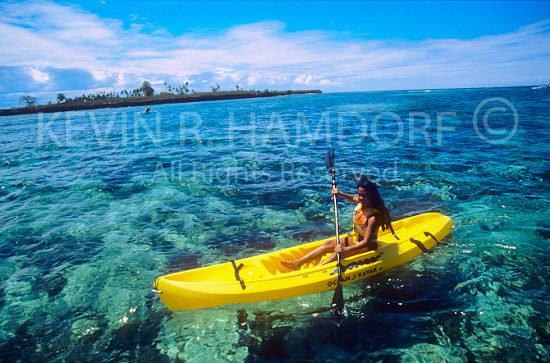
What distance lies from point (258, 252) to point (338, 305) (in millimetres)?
2705

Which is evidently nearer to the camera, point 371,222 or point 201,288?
point 201,288

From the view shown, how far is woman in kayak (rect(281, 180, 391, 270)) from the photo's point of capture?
590cm

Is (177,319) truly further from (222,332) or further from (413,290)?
(413,290)

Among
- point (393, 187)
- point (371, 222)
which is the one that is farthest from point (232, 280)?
point (393, 187)

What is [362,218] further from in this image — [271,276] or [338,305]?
[271,276]

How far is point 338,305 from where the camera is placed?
5406 millimetres

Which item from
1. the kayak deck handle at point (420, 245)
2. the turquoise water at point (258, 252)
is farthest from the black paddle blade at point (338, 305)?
the kayak deck handle at point (420, 245)

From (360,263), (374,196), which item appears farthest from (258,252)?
(374,196)

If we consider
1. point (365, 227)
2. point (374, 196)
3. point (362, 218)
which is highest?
point (374, 196)

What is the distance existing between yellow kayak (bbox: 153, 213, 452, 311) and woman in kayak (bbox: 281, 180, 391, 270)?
18 centimetres

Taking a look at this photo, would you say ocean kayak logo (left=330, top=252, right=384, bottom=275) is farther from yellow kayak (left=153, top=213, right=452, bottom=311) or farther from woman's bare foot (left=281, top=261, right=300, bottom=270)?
woman's bare foot (left=281, top=261, right=300, bottom=270)

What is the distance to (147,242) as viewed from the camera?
8.35 meters

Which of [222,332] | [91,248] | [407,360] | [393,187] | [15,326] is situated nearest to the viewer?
[407,360]

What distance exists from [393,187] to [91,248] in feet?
33.5
